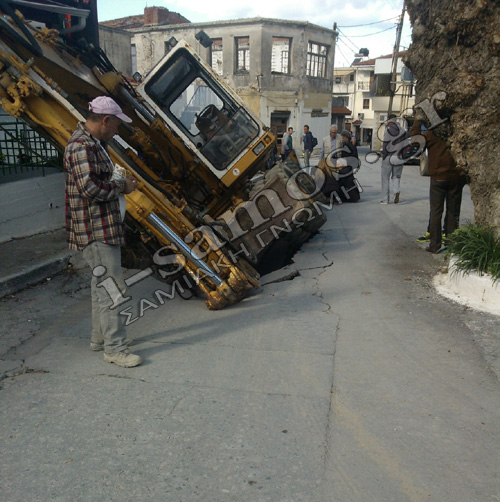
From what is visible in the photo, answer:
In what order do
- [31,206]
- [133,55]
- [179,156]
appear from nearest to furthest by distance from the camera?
[179,156]
[31,206]
[133,55]

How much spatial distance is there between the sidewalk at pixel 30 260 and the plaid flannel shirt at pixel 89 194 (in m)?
2.21

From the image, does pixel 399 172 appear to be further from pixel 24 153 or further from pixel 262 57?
pixel 262 57

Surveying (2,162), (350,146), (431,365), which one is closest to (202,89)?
(2,162)

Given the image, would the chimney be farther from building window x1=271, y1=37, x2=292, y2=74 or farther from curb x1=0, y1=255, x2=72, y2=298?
curb x1=0, y1=255, x2=72, y2=298

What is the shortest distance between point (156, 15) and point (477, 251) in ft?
117

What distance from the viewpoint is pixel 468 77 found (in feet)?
17.7

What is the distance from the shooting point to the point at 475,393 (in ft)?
11.6

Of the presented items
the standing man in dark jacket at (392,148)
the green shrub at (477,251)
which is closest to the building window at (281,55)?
the standing man in dark jacket at (392,148)

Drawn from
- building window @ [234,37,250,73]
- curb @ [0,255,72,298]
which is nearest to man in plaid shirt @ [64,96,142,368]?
curb @ [0,255,72,298]

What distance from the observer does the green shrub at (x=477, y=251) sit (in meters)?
5.15

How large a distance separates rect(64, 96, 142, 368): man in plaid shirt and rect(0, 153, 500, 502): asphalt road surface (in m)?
0.30

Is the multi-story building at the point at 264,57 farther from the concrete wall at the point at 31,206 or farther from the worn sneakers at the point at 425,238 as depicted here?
A: the worn sneakers at the point at 425,238

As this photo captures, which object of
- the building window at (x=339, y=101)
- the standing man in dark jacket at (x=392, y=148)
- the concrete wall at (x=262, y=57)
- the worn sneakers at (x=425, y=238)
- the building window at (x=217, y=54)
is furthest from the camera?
the building window at (x=339, y=101)

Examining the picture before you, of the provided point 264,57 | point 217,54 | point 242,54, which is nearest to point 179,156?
point 264,57
